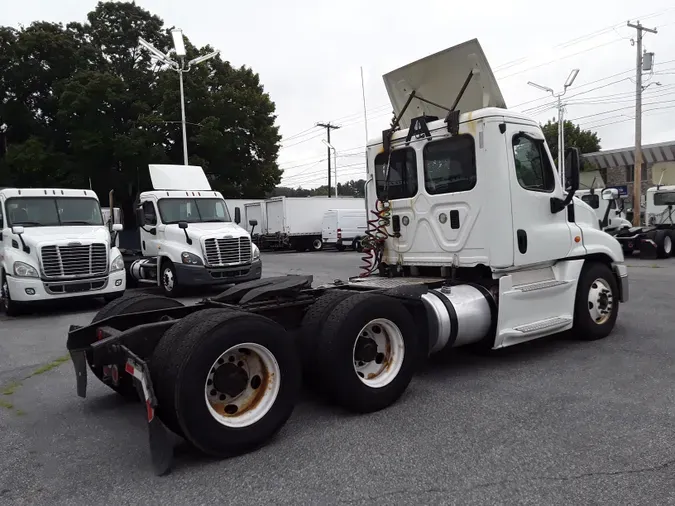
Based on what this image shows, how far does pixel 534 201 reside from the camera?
6.11m

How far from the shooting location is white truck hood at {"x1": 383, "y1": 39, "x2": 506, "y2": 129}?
6.29 metres

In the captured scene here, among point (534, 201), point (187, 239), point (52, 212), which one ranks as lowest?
point (187, 239)

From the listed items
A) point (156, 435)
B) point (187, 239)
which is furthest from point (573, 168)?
point (187, 239)

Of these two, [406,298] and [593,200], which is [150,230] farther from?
[593,200]

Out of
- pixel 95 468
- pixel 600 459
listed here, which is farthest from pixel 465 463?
pixel 95 468

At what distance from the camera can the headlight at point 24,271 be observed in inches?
408

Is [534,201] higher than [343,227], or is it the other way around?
[534,201]

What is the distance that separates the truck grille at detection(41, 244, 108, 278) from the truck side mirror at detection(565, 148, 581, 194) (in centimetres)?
881

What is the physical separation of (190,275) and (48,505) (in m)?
9.50

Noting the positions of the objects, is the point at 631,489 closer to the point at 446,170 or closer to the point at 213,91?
the point at 446,170

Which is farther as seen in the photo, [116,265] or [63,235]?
[116,265]

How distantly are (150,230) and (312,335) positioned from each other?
10684 millimetres

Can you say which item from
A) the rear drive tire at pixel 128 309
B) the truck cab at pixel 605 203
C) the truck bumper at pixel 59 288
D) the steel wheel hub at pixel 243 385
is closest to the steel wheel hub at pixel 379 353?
the steel wheel hub at pixel 243 385

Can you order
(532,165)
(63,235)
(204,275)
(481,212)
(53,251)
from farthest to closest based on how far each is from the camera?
1. (204,275)
2. (63,235)
3. (53,251)
4. (532,165)
5. (481,212)
